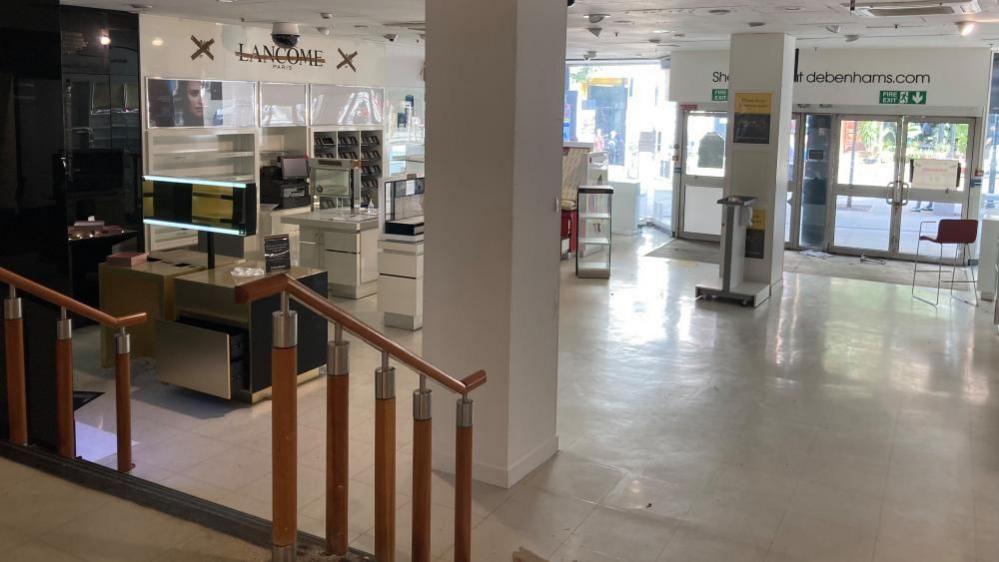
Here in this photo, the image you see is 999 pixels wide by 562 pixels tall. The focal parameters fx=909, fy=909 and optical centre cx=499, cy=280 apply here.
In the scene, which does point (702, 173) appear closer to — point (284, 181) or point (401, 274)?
point (284, 181)

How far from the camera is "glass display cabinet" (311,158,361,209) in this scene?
33.0ft

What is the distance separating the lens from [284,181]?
35.8 feet

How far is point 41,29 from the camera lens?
4.75 meters

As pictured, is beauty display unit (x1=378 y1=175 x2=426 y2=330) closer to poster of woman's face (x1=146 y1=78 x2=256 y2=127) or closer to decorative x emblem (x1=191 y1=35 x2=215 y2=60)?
poster of woman's face (x1=146 y1=78 x2=256 y2=127)

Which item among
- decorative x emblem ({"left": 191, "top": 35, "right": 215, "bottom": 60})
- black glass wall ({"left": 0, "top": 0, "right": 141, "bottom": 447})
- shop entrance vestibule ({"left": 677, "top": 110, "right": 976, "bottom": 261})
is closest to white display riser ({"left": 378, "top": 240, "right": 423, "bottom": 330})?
decorative x emblem ({"left": 191, "top": 35, "right": 215, "bottom": 60})

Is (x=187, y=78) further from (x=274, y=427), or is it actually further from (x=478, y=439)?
(x=274, y=427)

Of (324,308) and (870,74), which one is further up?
(870,74)

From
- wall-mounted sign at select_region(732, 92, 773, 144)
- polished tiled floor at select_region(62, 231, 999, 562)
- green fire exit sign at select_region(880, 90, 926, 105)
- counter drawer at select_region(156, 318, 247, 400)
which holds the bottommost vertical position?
polished tiled floor at select_region(62, 231, 999, 562)

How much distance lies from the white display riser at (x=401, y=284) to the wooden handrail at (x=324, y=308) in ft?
16.0

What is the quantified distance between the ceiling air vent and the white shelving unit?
669cm

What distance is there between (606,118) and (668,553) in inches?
509

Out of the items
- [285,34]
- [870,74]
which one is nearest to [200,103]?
[285,34]

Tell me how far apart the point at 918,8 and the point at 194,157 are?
747 cm

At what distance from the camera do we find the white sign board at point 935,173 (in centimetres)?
1196
